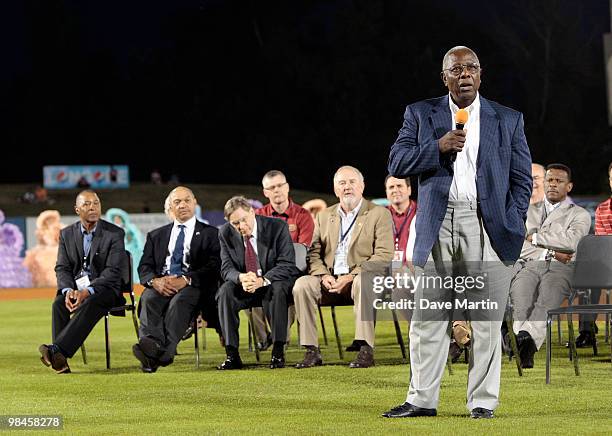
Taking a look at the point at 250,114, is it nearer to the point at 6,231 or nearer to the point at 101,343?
the point at 6,231

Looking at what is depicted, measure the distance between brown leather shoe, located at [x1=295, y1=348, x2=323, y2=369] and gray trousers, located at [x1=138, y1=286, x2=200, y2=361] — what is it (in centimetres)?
95

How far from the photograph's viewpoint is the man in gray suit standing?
9.20 m

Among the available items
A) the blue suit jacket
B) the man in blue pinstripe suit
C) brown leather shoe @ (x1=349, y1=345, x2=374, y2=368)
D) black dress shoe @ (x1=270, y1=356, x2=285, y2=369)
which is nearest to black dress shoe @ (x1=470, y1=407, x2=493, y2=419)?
the man in blue pinstripe suit

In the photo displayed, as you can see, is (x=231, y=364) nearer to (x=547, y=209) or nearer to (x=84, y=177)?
(x=547, y=209)

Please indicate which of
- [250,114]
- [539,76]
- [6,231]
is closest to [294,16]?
[250,114]

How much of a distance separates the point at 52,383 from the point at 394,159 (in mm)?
3698

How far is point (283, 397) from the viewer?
753 centimetres

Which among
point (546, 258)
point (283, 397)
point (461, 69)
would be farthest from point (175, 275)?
point (461, 69)

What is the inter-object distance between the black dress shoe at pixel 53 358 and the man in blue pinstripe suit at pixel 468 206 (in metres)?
3.76

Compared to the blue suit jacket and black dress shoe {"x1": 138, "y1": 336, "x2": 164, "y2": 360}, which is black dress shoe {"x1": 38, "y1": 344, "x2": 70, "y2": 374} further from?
the blue suit jacket

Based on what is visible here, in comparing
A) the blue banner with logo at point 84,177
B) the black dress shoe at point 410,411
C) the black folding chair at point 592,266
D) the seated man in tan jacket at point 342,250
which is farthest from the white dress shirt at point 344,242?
the blue banner with logo at point 84,177

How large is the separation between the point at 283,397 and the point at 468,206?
81.4 inches

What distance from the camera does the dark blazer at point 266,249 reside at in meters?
9.55

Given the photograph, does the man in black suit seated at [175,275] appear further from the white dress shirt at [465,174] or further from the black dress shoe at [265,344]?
the white dress shirt at [465,174]
